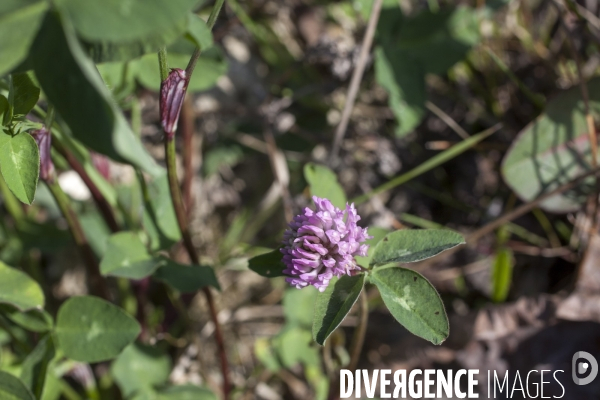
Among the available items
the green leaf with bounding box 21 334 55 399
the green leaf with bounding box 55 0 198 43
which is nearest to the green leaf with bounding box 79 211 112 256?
the green leaf with bounding box 21 334 55 399

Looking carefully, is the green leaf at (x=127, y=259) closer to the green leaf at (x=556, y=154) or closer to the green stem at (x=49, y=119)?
the green stem at (x=49, y=119)

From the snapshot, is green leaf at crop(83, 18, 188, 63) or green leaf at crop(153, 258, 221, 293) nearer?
green leaf at crop(83, 18, 188, 63)

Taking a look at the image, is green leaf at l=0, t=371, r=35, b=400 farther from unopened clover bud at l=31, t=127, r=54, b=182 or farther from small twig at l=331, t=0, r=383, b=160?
small twig at l=331, t=0, r=383, b=160

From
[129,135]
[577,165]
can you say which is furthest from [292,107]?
[129,135]

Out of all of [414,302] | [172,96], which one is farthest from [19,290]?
[414,302]

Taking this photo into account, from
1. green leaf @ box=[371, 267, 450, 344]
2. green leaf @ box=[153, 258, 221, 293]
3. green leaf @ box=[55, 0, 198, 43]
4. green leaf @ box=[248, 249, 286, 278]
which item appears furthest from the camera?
green leaf @ box=[153, 258, 221, 293]

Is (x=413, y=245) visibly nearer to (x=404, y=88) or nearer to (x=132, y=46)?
(x=132, y=46)
